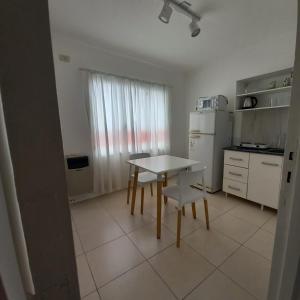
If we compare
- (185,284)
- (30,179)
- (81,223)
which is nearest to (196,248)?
(185,284)

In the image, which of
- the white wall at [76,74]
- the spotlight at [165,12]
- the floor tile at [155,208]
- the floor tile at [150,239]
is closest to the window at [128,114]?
the white wall at [76,74]

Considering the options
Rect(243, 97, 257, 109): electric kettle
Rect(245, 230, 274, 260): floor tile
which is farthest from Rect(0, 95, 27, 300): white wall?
Rect(243, 97, 257, 109): electric kettle

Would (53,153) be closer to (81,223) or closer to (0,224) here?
(0,224)

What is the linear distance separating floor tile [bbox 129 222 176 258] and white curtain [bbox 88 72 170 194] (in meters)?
1.23

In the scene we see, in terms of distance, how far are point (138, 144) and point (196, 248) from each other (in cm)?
203

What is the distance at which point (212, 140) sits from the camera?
2.73 meters

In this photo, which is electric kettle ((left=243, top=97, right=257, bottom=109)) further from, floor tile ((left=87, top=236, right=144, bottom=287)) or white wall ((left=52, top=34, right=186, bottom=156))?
floor tile ((left=87, top=236, right=144, bottom=287))

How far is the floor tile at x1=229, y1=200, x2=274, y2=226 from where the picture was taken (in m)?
2.07

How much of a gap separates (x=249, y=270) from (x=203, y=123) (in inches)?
82.3

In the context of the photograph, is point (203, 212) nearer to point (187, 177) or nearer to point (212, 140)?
point (187, 177)

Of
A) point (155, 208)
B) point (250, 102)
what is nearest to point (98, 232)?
point (155, 208)

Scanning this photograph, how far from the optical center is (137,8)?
1.79 m

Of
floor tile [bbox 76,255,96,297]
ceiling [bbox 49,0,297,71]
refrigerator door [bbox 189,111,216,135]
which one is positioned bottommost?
floor tile [bbox 76,255,96,297]

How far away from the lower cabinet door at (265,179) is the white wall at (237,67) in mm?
842
